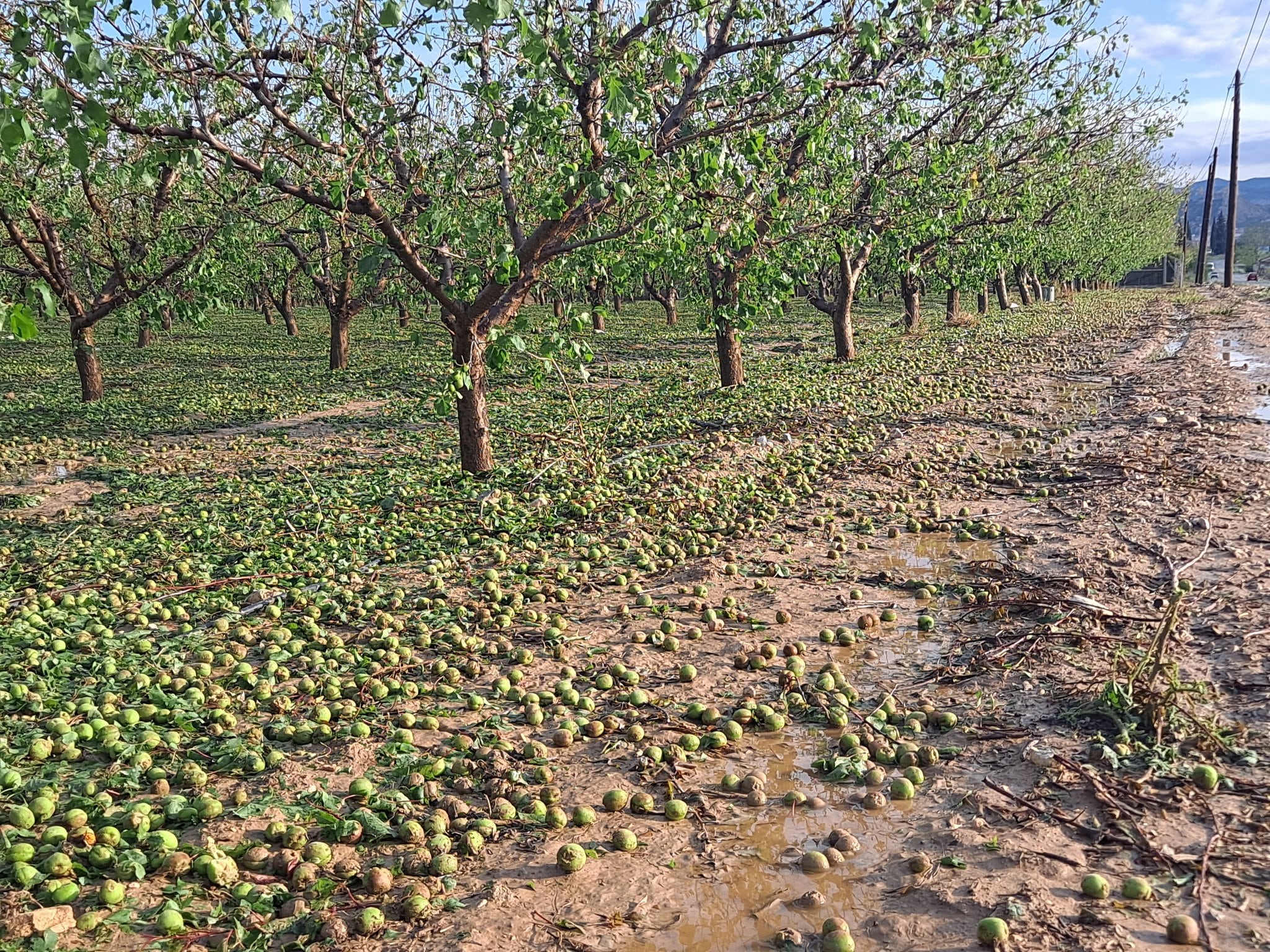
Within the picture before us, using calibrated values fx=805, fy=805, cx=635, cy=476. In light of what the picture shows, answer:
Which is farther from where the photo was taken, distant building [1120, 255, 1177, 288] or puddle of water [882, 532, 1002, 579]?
distant building [1120, 255, 1177, 288]

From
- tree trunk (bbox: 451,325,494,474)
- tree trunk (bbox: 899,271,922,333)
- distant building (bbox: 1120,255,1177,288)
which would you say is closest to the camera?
tree trunk (bbox: 451,325,494,474)

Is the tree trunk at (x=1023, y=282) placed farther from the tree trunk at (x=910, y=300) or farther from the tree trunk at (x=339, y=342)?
the tree trunk at (x=339, y=342)

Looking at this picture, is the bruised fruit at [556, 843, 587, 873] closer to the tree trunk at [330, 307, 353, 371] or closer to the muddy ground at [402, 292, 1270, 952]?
the muddy ground at [402, 292, 1270, 952]

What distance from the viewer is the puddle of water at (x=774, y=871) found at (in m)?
3.58

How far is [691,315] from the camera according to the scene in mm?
43375

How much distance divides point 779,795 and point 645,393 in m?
13.8

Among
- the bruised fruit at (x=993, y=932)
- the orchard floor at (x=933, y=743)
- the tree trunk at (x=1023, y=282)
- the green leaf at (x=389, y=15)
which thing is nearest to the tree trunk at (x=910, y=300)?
the tree trunk at (x=1023, y=282)

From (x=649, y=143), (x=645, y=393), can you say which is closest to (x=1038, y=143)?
(x=645, y=393)

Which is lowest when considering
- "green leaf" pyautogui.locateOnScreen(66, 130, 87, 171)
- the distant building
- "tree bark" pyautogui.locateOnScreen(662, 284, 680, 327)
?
"green leaf" pyautogui.locateOnScreen(66, 130, 87, 171)

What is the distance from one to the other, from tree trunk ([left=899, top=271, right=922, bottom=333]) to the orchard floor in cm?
1830

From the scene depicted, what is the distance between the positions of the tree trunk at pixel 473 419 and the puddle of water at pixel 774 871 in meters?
7.02

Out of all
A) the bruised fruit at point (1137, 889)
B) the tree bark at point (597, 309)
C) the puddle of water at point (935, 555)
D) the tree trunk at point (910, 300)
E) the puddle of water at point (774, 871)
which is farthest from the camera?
the tree bark at point (597, 309)

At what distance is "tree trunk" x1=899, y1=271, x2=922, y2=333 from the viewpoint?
89.5 ft

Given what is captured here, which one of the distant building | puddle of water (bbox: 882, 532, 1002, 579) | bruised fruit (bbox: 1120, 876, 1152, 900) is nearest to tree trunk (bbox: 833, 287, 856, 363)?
puddle of water (bbox: 882, 532, 1002, 579)
